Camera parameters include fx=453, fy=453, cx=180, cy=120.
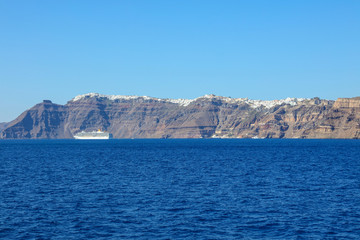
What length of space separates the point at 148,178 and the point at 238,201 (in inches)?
833

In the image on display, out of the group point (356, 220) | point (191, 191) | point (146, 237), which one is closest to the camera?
point (146, 237)

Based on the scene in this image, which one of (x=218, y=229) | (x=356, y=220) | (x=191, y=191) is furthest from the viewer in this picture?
(x=191, y=191)

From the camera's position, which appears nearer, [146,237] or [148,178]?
Result: [146,237]

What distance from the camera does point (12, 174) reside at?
66688 millimetres

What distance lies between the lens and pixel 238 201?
42219mm

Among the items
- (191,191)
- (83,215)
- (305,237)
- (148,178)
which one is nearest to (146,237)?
(83,215)

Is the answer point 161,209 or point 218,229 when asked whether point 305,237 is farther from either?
point 161,209

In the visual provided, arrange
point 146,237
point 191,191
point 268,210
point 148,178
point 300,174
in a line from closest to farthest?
point 146,237 < point 268,210 < point 191,191 < point 148,178 < point 300,174

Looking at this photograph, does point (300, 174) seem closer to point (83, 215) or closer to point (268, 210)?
point (268, 210)

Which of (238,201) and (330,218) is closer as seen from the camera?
(330,218)

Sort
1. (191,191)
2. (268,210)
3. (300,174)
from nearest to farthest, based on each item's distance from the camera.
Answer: (268,210) < (191,191) < (300,174)

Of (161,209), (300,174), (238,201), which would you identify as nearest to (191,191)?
(238,201)

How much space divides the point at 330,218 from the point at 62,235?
20062 millimetres

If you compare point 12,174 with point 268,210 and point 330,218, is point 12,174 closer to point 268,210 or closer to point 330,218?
point 268,210
